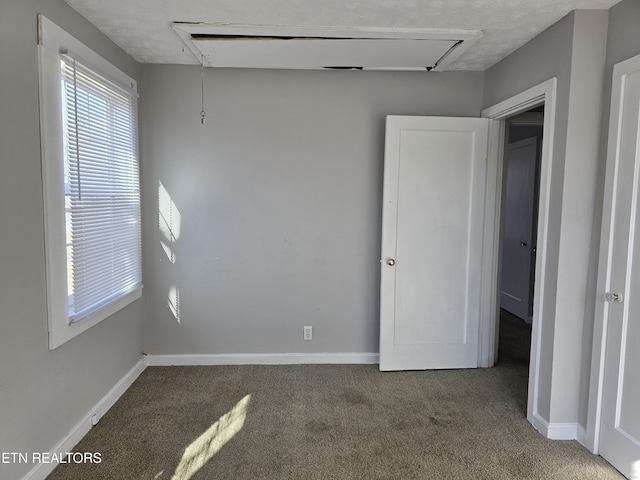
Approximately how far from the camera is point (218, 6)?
7.38 ft

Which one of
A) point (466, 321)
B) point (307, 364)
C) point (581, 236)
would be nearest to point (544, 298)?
point (581, 236)

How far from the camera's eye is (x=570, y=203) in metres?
2.34

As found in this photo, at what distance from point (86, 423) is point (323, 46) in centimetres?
282

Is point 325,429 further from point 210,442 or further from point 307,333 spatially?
point 307,333

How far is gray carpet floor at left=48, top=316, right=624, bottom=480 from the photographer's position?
216 cm

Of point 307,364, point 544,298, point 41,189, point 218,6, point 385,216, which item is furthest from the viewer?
point 307,364

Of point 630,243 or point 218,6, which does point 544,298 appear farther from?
point 218,6

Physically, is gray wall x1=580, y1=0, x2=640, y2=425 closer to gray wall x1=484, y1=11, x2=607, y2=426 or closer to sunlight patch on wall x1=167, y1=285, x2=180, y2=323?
gray wall x1=484, y1=11, x2=607, y2=426

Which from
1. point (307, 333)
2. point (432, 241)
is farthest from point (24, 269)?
point (432, 241)

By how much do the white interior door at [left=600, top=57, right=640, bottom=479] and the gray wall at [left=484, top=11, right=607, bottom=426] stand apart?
14 cm

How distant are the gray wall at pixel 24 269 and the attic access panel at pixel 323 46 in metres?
0.82

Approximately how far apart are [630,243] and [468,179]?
1392 millimetres

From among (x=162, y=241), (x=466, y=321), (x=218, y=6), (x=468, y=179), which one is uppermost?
(x=218, y=6)

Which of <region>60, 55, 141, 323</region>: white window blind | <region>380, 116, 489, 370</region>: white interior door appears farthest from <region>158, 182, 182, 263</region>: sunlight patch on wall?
<region>380, 116, 489, 370</region>: white interior door
